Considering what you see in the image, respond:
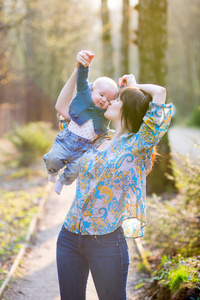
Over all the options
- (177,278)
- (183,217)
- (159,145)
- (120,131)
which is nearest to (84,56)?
(120,131)

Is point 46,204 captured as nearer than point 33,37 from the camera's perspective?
Yes

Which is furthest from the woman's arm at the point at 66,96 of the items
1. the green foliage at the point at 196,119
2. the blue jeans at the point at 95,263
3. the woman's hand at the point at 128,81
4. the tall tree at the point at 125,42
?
the green foliage at the point at 196,119

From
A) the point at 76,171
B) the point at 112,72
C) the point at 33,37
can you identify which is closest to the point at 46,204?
the point at 76,171

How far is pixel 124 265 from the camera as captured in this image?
256 centimetres

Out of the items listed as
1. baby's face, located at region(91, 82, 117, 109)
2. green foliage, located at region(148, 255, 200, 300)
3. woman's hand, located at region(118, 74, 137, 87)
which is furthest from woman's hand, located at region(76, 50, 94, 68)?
green foliage, located at region(148, 255, 200, 300)

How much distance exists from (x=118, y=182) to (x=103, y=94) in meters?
0.69

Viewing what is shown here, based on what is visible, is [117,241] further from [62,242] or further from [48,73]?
[48,73]

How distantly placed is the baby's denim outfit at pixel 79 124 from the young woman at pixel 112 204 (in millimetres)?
232

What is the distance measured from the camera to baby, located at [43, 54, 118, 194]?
2.85m

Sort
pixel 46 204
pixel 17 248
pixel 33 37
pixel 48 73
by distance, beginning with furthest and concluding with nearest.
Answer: pixel 33 37
pixel 48 73
pixel 46 204
pixel 17 248

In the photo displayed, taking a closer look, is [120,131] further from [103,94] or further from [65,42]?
[65,42]

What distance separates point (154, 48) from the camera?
902 centimetres

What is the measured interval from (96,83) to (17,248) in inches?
172

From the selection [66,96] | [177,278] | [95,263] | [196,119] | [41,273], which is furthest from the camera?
[196,119]
